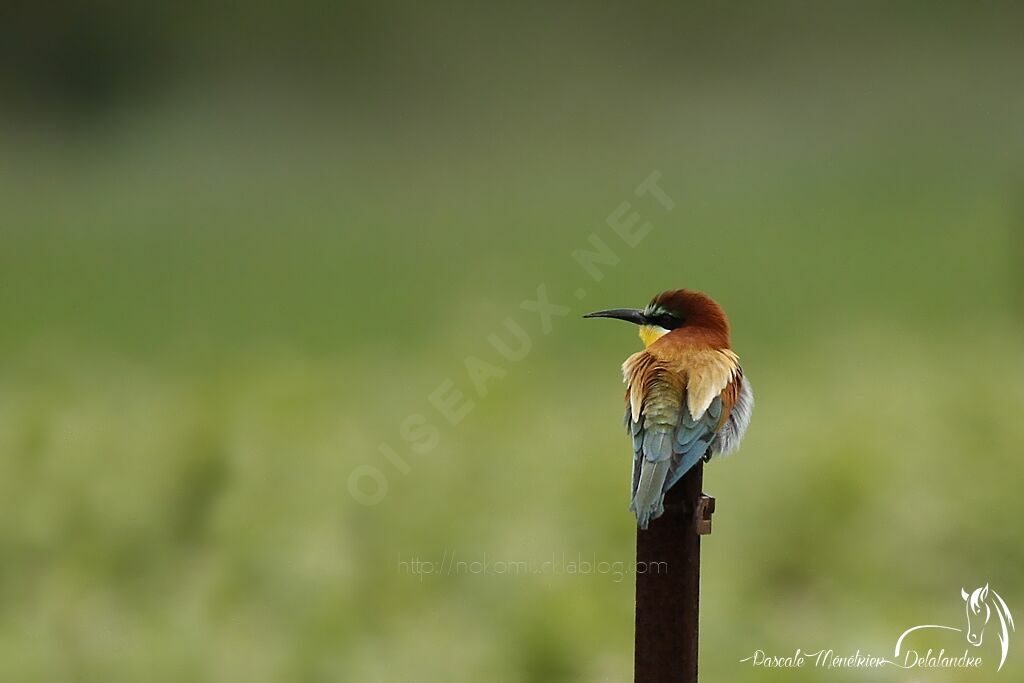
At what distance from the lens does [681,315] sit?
1.38 meters

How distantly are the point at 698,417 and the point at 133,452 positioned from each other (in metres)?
1.34

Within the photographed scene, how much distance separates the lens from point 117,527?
7.01ft

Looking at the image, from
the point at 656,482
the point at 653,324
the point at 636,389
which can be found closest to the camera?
the point at 656,482

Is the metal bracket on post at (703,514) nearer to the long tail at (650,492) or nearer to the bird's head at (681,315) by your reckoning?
the long tail at (650,492)

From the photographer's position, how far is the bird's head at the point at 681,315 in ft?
4.49

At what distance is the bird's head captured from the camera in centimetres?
137

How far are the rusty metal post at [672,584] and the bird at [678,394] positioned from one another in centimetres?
3

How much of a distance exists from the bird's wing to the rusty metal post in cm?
3

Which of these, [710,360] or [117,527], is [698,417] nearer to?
[710,360]

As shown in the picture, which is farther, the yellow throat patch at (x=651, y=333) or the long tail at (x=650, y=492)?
the yellow throat patch at (x=651, y=333)

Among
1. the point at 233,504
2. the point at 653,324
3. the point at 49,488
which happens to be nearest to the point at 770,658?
the point at 653,324

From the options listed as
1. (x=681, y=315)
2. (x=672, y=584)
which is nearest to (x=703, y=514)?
(x=672, y=584)

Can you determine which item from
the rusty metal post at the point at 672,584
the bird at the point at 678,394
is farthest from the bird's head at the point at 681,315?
the rusty metal post at the point at 672,584

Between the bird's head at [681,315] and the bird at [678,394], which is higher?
the bird's head at [681,315]
